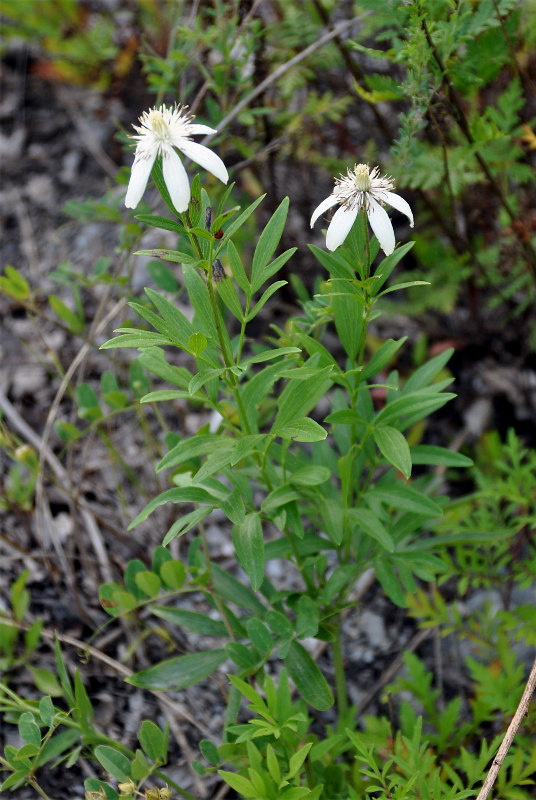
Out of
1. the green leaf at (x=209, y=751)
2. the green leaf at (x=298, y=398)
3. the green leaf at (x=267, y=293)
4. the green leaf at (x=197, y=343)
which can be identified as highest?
the green leaf at (x=267, y=293)

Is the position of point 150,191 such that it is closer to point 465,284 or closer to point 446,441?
point 465,284

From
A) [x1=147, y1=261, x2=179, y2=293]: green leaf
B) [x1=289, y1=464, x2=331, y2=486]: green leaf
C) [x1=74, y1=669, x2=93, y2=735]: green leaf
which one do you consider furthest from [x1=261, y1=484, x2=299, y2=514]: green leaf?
[x1=147, y1=261, x2=179, y2=293]: green leaf

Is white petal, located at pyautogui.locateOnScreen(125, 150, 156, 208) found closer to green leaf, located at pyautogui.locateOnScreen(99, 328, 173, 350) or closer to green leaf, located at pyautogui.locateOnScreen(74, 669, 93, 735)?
green leaf, located at pyautogui.locateOnScreen(99, 328, 173, 350)

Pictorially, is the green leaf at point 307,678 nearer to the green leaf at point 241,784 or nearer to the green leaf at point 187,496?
the green leaf at point 241,784

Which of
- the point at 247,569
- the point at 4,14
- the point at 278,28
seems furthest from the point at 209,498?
the point at 4,14

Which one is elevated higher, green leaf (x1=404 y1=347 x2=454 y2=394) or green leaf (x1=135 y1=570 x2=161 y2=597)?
green leaf (x1=404 y1=347 x2=454 y2=394)

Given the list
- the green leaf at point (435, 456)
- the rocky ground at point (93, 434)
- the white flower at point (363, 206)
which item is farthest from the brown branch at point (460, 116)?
the green leaf at point (435, 456)
